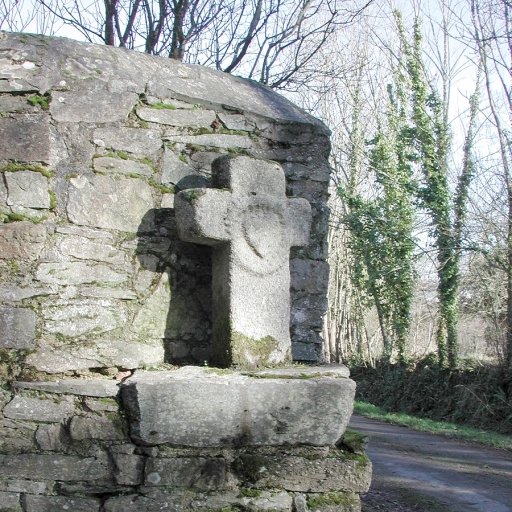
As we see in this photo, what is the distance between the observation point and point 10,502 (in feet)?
9.16

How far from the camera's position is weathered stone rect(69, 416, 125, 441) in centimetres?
287

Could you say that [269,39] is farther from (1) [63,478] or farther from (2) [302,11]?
(1) [63,478]

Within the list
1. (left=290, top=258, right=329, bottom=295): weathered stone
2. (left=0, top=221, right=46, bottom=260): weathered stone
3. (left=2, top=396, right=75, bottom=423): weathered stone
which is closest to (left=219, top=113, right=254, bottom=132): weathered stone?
(left=290, top=258, right=329, bottom=295): weathered stone

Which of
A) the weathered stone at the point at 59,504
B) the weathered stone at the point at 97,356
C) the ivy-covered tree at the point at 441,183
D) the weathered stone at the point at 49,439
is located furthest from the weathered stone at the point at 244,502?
the ivy-covered tree at the point at 441,183

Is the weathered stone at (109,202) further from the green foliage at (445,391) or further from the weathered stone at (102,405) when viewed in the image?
the green foliage at (445,391)

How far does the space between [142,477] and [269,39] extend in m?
7.36

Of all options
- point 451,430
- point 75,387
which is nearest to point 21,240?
point 75,387

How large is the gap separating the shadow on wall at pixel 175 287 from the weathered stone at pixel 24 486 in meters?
0.88

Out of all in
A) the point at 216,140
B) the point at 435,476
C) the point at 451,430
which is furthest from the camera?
the point at 451,430

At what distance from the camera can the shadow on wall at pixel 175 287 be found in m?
3.42

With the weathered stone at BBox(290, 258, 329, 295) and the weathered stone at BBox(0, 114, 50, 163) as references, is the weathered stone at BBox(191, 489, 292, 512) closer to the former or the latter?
the weathered stone at BBox(290, 258, 329, 295)

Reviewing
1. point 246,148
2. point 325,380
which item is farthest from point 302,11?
point 325,380

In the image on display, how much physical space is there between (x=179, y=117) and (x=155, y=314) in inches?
42.3

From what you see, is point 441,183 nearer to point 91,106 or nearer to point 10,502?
point 91,106
